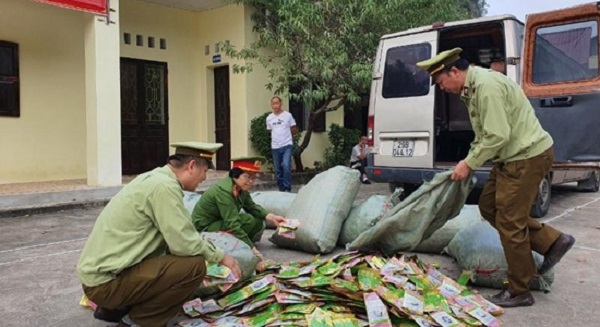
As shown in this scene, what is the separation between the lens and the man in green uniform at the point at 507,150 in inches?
124

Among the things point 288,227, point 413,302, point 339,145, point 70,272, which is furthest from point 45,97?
point 413,302

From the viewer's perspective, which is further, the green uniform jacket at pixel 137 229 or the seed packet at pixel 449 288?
the seed packet at pixel 449 288

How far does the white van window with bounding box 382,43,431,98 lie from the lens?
607cm

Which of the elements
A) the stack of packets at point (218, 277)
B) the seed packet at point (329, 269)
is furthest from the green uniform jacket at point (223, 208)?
the seed packet at point (329, 269)

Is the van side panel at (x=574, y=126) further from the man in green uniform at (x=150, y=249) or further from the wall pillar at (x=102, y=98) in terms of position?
the wall pillar at (x=102, y=98)

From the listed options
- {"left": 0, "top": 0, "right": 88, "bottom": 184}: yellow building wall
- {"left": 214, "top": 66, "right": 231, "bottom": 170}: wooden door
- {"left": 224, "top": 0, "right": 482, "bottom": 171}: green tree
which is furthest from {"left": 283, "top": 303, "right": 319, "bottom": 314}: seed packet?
{"left": 214, "top": 66, "right": 231, "bottom": 170}: wooden door

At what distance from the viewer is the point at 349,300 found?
3.05m

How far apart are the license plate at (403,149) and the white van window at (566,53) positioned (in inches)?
57.9

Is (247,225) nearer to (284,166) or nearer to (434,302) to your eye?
(434,302)

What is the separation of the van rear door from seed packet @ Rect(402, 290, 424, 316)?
3148 mm

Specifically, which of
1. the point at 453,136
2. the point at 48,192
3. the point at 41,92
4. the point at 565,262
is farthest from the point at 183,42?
the point at 565,262

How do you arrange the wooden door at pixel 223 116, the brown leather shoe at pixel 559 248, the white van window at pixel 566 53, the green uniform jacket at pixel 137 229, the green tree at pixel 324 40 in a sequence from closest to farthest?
1. the green uniform jacket at pixel 137 229
2. the brown leather shoe at pixel 559 248
3. the white van window at pixel 566 53
4. the green tree at pixel 324 40
5. the wooden door at pixel 223 116

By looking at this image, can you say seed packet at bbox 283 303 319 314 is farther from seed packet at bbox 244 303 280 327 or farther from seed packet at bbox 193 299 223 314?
seed packet at bbox 193 299 223 314

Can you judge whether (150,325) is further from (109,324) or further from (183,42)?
(183,42)
